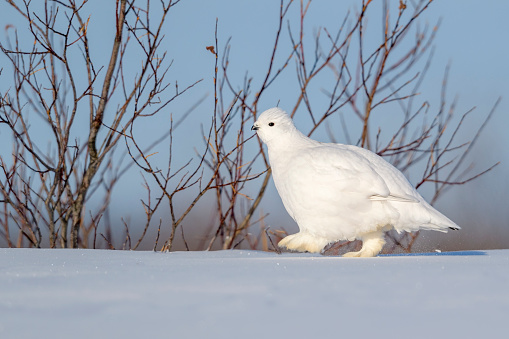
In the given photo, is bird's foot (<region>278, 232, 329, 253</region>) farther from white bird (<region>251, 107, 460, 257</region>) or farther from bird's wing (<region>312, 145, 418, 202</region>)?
bird's wing (<region>312, 145, 418, 202</region>)

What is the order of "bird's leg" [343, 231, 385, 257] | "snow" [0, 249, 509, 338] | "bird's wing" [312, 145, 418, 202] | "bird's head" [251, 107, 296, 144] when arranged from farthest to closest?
"bird's head" [251, 107, 296, 144], "bird's leg" [343, 231, 385, 257], "bird's wing" [312, 145, 418, 202], "snow" [0, 249, 509, 338]

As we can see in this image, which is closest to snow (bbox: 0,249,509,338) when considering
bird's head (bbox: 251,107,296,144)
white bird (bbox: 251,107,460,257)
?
white bird (bbox: 251,107,460,257)

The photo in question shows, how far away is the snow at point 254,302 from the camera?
192 centimetres

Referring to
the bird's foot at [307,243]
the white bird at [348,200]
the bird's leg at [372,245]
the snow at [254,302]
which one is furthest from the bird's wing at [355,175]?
the snow at [254,302]

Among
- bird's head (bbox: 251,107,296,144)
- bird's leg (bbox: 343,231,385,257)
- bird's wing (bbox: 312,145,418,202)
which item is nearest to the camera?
bird's wing (bbox: 312,145,418,202)

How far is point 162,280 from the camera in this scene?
2410 mm

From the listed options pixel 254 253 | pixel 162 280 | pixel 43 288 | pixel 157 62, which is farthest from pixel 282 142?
pixel 43 288

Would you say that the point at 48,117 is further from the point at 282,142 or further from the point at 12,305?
the point at 12,305

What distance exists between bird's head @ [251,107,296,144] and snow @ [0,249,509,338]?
144cm

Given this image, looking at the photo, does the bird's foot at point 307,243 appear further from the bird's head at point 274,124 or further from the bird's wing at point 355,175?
the bird's head at point 274,124

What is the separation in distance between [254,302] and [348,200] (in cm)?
160

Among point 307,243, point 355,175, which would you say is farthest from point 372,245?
point 355,175

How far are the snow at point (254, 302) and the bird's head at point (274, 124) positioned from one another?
1.44 m

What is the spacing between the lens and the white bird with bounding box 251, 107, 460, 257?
11.7 ft
